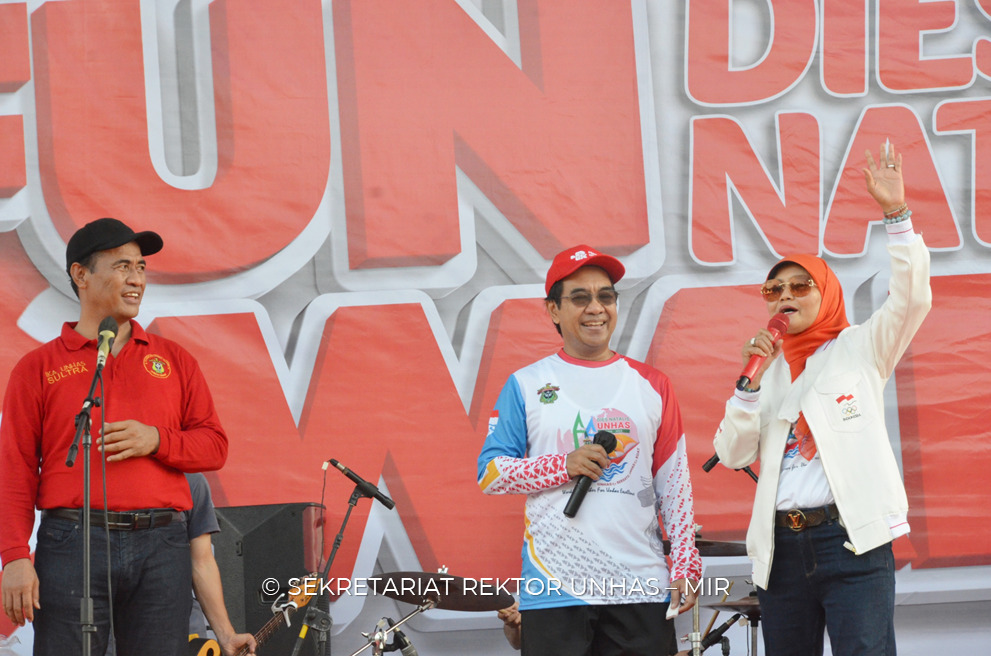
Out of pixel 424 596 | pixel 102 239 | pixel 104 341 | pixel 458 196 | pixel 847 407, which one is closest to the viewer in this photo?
pixel 104 341

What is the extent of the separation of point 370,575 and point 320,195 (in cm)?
136

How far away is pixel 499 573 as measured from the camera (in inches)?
140

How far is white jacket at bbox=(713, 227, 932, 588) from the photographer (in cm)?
235

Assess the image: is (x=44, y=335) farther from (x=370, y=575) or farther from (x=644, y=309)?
(x=644, y=309)

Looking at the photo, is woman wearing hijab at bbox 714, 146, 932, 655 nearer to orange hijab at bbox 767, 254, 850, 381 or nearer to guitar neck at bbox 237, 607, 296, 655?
orange hijab at bbox 767, 254, 850, 381

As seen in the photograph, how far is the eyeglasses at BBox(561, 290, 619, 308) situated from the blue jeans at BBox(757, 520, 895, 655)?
72 cm

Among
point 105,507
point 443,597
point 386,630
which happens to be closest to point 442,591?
point 443,597

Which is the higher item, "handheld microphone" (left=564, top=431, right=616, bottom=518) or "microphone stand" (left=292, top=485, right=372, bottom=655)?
"handheld microphone" (left=564, top=431, right=616, bottom=518)

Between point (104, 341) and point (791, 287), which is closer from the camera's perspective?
point (104, 341)

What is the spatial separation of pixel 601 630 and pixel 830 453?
0.69 meters

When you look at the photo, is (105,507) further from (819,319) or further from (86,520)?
(819,319)

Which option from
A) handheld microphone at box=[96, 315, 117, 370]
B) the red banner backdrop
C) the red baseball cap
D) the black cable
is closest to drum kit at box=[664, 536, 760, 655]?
the red banner backdrop

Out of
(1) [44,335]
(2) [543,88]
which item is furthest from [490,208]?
(1) [44,335]

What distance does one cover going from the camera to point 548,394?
8.69ft
